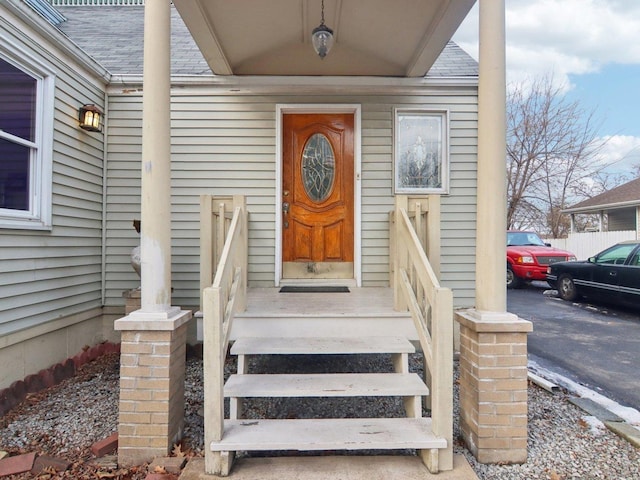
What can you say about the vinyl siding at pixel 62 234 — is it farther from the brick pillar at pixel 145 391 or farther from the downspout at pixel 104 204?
the brick pillar at pixel 145 391

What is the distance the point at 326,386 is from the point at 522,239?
9.12 meters

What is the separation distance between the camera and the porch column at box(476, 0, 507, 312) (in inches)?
84.0

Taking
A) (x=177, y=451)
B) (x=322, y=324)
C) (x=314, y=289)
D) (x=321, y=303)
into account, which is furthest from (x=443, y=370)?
(x=314, y=289)

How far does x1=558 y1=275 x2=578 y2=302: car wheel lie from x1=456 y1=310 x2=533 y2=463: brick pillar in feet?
21.0

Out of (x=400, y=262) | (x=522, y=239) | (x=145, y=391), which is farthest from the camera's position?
(x=522, y=239)

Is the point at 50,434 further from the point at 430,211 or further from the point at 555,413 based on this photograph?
the point at 555,413

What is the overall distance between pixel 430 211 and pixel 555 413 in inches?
69.2

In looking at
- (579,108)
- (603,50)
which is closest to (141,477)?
(579,108)

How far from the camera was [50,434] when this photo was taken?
232 centimetres

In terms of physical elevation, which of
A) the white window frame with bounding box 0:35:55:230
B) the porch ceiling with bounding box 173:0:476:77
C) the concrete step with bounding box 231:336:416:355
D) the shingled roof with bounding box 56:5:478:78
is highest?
the shingled roof with bounding box 56:5:478:78

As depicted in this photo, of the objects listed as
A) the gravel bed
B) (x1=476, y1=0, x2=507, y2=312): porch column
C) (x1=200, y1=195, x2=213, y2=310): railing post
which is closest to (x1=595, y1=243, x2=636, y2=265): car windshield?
the gravel bed

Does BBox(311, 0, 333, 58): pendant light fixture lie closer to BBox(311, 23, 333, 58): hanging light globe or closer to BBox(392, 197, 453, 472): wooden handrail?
BBox(311, 23, 333, 58): hanging light globe

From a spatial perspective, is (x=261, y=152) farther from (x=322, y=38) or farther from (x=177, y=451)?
(x=177, y=451)

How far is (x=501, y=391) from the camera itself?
2035mm
